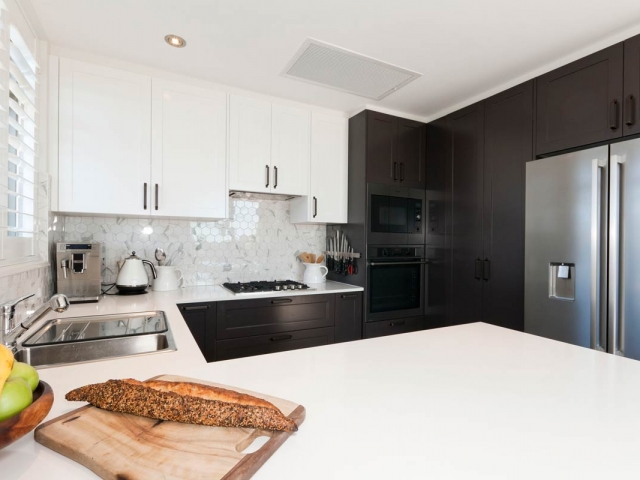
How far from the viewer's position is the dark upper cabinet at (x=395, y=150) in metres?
2.81

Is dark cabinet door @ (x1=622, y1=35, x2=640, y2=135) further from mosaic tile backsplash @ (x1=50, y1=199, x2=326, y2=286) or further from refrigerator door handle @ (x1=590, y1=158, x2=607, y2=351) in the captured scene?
mosaic tile backsplash @ (x1=50, y1=199, x2=326, y2=286)

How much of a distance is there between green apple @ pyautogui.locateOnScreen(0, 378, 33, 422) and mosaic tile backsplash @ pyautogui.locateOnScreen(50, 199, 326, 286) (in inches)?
79.0

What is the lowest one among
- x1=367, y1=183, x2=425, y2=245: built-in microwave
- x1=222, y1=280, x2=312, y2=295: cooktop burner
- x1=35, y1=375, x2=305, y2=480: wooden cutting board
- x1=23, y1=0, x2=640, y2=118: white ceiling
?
x1=222, y1=280, x2=312, y2=295: cooktop burner

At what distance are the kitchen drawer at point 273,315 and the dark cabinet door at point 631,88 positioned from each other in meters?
1.99

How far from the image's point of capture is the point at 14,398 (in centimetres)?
50

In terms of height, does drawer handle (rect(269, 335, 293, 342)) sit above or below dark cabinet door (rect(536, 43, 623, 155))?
below

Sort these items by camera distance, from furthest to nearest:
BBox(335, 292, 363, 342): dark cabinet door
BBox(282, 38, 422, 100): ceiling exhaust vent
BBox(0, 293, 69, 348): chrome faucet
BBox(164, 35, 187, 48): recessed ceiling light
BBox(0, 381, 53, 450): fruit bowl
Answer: BBox(335, 292, 363, 342): dark cabinet door < BBox(282, 38, 422, 100): ceiling exhaust vent < BBox(164, 35, 187, 48): recessed ceiling light < BBox(0, 293, 69, 348): chrome faucet < BBox(0, 381, 53, 450): fruit bowl

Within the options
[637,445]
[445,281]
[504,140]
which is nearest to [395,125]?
[504,140]

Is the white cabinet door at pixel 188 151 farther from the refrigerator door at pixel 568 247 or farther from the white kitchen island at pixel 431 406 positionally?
the refrigerator door at pixel 568 247

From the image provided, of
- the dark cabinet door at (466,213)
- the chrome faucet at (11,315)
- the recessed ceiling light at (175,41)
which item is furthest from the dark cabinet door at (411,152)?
the chrome faucet at (11,315)

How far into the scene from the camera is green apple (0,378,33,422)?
491mm

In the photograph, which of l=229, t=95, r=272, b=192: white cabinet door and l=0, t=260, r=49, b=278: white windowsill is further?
l=229, t=95, r=272, b=192: white cabinet door

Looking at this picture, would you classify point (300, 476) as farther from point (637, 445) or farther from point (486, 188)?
point (486, 188)

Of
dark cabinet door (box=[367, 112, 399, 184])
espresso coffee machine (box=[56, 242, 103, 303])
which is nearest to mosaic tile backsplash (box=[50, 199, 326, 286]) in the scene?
espresso coffee machine (box=[56, 242, 103, 303])
